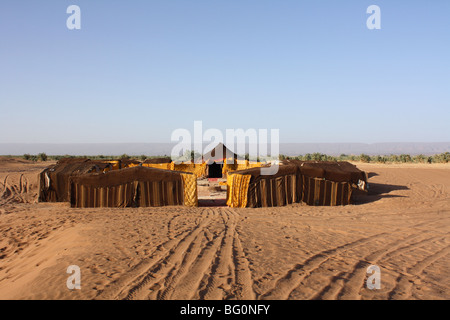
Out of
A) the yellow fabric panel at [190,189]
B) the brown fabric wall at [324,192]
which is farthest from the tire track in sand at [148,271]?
the brown fabric wall at [324,192]

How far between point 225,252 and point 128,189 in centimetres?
908

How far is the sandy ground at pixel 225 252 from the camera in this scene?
590 cm

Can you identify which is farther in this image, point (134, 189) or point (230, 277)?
point (134, 189)

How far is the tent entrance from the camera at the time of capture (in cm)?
3198

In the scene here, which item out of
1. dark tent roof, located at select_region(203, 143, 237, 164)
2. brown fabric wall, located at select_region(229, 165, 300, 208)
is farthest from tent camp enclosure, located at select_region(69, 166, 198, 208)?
dark tent roof, located at select_region(203, 143, 237, 164)

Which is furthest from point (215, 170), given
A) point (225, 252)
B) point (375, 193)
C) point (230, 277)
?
point (230, 277)

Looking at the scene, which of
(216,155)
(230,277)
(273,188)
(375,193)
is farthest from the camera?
(216,155)

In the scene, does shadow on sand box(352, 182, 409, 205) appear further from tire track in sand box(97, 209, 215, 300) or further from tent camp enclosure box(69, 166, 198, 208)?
tire track in sand box(97, 209, 215, 300)

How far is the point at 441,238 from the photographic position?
32.6ft

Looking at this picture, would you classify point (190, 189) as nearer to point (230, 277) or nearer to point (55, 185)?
point (55, 185)

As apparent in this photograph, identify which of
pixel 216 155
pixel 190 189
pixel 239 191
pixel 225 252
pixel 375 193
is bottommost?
pixel 375 193

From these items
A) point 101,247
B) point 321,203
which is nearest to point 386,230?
point 321,203

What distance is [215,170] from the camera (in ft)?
106

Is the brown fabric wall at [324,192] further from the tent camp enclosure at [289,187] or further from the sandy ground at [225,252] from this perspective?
the sandy ground at [225,252]
